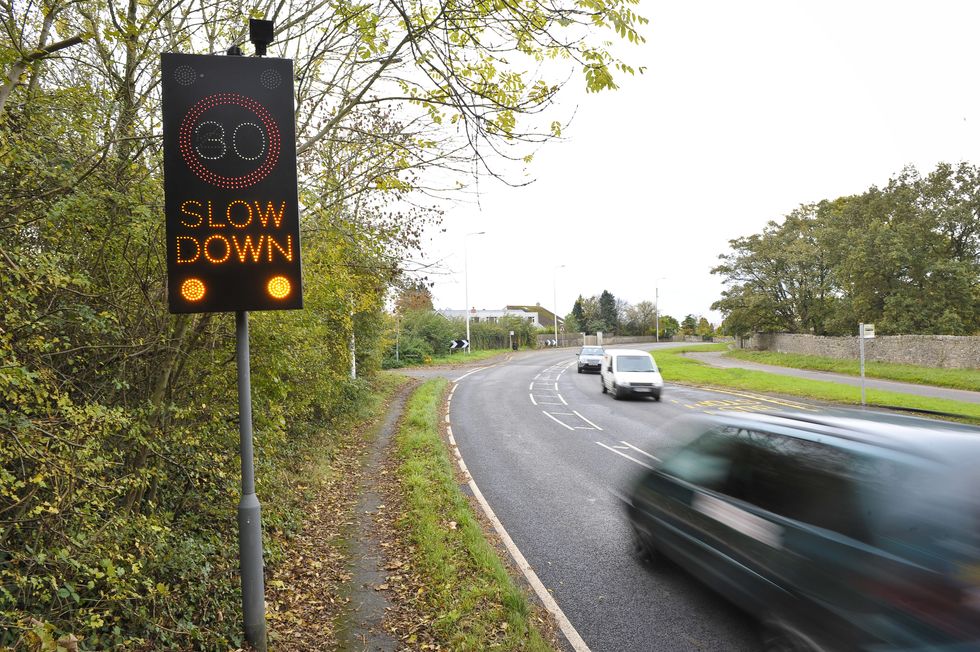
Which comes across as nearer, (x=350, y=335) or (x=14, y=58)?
(x=14, y=58)

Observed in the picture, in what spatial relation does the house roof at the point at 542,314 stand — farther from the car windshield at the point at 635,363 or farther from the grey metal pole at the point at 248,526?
the grey metal pole at the point at 248,526

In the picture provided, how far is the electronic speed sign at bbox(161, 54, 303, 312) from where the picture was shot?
3.49 meters

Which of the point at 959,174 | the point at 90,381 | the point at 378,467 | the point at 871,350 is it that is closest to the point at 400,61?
the point at 90,381

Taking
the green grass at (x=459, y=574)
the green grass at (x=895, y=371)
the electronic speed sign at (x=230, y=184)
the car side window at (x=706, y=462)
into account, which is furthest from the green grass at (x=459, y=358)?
the electronic speed sign at (x=230, y=184)

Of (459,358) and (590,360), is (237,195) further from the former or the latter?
(459,358)

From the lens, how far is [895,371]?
2600 cm

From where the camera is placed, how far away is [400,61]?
600 centimetres

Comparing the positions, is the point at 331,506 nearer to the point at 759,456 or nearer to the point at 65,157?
the point at 65,157

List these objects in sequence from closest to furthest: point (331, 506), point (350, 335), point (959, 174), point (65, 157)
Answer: point (65, 157) < point (331, 506) < point (350, 335) < point (959, 174)

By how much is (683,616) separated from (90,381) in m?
5.56

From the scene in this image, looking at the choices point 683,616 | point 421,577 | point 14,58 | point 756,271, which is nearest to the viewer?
point 14,58

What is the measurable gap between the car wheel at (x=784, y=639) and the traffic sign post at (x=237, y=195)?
11.7 ft

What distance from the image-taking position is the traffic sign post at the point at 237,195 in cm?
350

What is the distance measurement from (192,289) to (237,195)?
699mm
